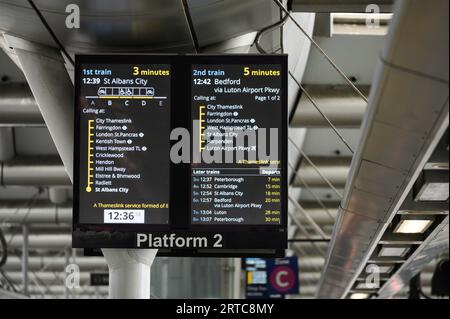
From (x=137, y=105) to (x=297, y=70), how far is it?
11.9 feet

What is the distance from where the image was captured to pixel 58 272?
30109 millimetres

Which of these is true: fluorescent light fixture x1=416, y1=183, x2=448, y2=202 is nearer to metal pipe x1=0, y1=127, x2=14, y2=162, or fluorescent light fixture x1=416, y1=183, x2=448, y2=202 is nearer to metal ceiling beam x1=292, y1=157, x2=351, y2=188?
metal ceiling beam x1=292, y1=157, x2=351, y2=188

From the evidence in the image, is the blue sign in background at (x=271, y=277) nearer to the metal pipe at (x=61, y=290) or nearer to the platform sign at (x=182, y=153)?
the platform sign at (x=182, y=153)

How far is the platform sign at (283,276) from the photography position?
20.3 m

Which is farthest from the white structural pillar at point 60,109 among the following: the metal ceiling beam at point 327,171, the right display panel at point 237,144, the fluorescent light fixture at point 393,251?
the metal ceiling beam at point 327,171

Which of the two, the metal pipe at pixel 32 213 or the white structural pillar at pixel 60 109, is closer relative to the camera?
the white structural pillar at pixel 60 109

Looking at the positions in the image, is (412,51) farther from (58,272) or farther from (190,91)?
(58,272)

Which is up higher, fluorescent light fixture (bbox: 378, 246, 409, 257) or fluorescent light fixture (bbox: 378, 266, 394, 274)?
fluorescent light fixture (bbox: 378, 246, 409, 257)

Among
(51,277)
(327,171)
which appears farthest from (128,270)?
(51,277)

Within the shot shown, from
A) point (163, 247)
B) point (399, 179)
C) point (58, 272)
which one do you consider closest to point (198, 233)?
point (163, 247)

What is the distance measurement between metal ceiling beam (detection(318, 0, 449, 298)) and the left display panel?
1.52 metres

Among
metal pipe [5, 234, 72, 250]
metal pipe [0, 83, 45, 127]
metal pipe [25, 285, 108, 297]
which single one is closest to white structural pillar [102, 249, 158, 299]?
metal pipe [0, 83, 45, 127]

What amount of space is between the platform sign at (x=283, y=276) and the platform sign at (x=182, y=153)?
12.8 m

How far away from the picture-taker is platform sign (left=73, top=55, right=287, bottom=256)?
24.6 ft
